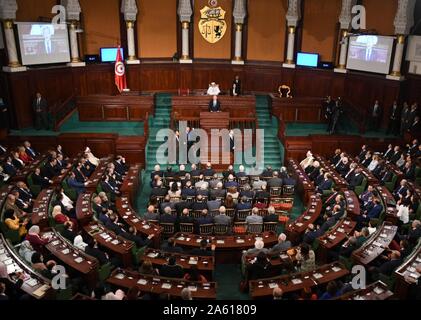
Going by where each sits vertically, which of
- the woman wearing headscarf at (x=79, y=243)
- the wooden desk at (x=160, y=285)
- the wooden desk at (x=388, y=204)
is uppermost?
the wooden desk at (x=388, y=204)

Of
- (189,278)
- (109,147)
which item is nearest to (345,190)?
(189,278)

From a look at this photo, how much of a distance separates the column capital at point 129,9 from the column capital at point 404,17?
12128 millimetres

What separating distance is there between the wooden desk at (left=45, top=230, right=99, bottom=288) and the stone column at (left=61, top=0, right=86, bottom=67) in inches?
484

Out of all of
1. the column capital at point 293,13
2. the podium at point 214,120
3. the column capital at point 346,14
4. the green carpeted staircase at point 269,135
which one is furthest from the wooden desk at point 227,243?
the column capital at point 293,13

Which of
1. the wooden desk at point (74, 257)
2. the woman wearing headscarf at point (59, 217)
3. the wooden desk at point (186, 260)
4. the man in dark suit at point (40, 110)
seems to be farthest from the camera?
the man in dark suit at point (40, 110)

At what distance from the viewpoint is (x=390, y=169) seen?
45.2 ft

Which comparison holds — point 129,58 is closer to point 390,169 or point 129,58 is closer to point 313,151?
point 313,151

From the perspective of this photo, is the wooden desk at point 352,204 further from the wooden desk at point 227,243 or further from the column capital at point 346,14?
the column capital at point 346,14

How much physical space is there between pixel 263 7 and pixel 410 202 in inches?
527

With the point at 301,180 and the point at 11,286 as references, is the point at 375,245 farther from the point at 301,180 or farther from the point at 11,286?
the point at 11,286

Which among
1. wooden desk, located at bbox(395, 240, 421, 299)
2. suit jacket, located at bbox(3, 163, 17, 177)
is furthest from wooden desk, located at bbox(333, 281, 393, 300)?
suit jacket, located at bbox(3, 163, 17, 177)

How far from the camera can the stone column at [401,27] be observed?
1675 cm

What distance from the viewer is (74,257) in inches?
A: 345

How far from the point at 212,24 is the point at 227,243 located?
14.7 metres
